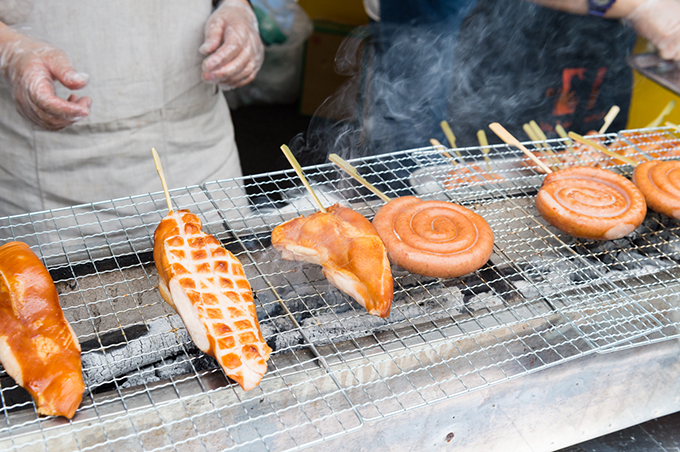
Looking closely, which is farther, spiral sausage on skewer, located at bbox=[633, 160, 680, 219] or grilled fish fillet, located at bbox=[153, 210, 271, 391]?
spiral sausage on skewer, located at bbox=[633, 160, 680, 219]

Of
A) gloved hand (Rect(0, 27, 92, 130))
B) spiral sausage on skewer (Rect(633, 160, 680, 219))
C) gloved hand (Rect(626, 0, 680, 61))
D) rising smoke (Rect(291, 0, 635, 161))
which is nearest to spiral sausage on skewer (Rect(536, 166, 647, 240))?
spiral sausage on skewer (Rect(633, 160, 680, 219))

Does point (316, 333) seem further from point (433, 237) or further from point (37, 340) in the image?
point (37, 340)

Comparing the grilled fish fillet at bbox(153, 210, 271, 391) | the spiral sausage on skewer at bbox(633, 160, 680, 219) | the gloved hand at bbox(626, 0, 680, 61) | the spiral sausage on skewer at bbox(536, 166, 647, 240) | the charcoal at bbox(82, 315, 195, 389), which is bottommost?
the charcoal at bbox(82, 315, 195, 389)

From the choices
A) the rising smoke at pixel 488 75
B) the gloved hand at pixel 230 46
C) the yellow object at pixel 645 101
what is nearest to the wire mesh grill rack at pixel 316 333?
the gloved hand at pixel 230 46

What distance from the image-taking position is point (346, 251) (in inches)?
88.7

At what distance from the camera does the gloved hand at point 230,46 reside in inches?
126

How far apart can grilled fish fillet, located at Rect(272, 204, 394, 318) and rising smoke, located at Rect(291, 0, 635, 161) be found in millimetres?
2033

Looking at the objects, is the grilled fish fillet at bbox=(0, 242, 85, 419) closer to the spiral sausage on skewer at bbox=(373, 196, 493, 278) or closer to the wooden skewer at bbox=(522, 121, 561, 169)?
the spiral sausage on skewer at bbox=(373, 196, 493, 278)

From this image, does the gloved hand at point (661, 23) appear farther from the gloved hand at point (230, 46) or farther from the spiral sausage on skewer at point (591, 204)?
the gloved hand at point (230, 46)

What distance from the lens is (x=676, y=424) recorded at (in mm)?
3107

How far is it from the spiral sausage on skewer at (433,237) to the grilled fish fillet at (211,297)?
75cm

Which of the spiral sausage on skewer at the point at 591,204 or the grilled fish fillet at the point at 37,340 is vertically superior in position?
the spiral sausage on skewer at the point at 591,204

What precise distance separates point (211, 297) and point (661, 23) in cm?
365

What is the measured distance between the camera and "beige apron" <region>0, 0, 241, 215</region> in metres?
3.02
